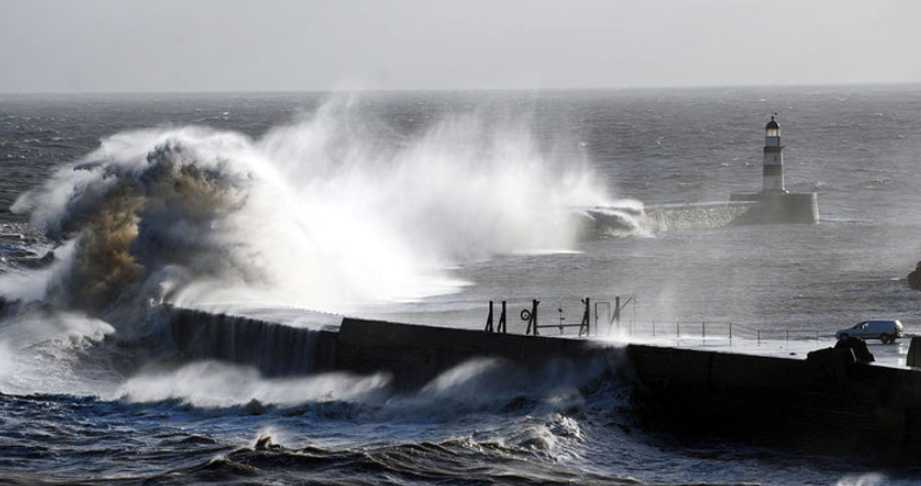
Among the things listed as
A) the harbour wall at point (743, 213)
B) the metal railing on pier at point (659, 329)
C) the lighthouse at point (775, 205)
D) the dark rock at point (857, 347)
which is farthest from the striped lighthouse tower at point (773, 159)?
the dark rock at point (857, 347)

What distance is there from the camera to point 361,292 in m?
41.2

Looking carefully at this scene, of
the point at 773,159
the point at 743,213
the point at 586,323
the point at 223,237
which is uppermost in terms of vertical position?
the point at 773,159

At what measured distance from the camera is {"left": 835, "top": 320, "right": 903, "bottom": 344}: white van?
29.4 m

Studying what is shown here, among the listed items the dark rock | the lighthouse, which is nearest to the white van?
the dark rock

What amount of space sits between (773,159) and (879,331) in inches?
1294

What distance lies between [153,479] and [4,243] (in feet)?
97.1

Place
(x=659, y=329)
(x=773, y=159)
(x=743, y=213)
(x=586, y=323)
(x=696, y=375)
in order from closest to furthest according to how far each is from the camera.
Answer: (x=696, y=375), (x=586, y=323), (x=659, y=329), (x=773, y=159), (x=743, y=213)

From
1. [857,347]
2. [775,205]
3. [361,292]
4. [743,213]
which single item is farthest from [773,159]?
[857,347]

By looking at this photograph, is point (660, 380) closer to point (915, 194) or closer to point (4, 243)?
point (4, 243)

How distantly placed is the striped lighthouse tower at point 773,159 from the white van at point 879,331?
30637 mm

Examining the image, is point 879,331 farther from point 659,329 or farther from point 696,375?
point 696,375

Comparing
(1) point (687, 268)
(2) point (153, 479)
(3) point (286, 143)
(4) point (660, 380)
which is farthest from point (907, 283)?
(3) point (286, 143)

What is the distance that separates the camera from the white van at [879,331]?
29.4 meters

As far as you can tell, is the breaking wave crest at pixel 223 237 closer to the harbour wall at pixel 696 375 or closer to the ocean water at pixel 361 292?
the ocean water at pixel 361 292
